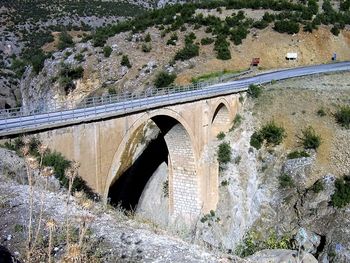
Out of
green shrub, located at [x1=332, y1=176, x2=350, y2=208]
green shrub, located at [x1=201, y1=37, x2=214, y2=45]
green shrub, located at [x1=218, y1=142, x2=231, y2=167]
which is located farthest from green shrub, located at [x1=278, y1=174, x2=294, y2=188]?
green shrub, located at [x1=201, y1=37, x2=214, y2=45]

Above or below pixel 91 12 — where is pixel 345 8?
below

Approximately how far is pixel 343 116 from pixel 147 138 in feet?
52.9

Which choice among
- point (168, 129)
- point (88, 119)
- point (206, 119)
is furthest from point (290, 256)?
point (206, 119)

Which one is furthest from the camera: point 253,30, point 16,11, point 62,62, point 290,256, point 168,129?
point 16,11

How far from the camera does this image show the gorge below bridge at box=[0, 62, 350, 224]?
59.8ft

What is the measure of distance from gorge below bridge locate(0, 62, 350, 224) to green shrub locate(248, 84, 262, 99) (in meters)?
0.51

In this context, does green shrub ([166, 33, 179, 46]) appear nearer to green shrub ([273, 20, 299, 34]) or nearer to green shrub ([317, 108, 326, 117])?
green shrub ([273, 20, 299, 34])

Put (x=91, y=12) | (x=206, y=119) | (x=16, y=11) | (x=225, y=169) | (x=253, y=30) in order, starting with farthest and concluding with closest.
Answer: (x=91, y=12) → (x=16, y=11) → (x=253, y=30) → (x=225, y=169) → (x=206, y=119)

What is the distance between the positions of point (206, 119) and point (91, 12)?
213 ft

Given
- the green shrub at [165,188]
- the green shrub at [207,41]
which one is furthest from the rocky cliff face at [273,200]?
the green shrub at [207,41]

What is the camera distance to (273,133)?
3528 cm

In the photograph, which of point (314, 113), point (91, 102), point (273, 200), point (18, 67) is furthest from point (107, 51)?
point (273, 200)

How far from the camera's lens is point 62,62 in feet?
168

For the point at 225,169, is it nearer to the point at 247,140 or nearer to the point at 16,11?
the point at 247,140
